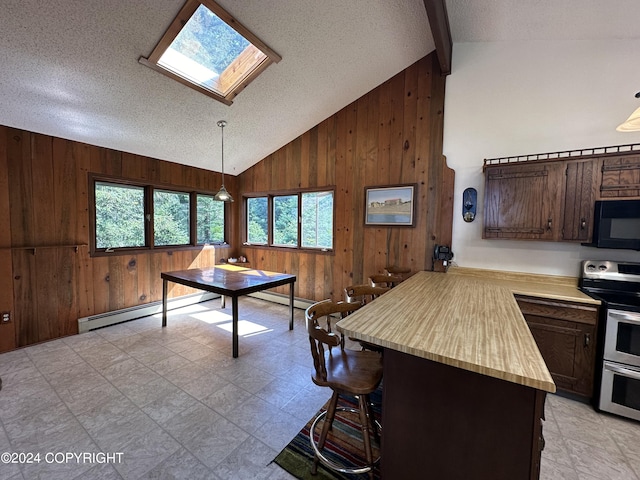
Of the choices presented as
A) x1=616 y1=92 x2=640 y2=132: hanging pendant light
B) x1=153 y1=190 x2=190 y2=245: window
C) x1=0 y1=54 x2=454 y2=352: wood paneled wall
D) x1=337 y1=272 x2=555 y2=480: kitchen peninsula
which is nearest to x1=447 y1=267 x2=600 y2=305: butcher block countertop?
x1=0 y1=54 x2=454 y2=352: wood paneled wall

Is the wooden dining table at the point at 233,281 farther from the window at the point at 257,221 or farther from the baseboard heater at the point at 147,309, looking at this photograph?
the window at the point at 257,221

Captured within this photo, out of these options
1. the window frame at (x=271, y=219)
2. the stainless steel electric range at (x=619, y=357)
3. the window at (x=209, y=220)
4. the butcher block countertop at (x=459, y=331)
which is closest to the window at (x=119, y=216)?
the window at (x=209, y=220)

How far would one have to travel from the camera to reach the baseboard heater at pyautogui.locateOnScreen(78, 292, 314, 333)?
334 centimetres

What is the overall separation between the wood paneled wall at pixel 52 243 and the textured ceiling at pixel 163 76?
0.24 metres

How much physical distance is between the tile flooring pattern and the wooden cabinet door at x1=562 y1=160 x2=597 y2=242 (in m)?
1.40

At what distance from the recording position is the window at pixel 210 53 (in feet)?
7.00

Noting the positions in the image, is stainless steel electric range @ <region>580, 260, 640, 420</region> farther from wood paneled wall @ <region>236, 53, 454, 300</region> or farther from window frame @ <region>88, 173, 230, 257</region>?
window frame @ <region>88, 173, 230, 257</region>

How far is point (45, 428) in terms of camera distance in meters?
1.77

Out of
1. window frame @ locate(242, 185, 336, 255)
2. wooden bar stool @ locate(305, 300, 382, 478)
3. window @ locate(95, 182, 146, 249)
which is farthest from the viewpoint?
window frame @ locate(242, 185, 336, 255)

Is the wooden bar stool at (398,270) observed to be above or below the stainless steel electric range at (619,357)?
above

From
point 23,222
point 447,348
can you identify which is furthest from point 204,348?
point 447,348

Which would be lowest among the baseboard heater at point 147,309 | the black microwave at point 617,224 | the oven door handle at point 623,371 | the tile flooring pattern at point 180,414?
the tile flooring pattern at point 180,414

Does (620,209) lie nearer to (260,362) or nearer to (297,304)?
(260,362)

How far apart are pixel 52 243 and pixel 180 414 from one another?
2687mm
